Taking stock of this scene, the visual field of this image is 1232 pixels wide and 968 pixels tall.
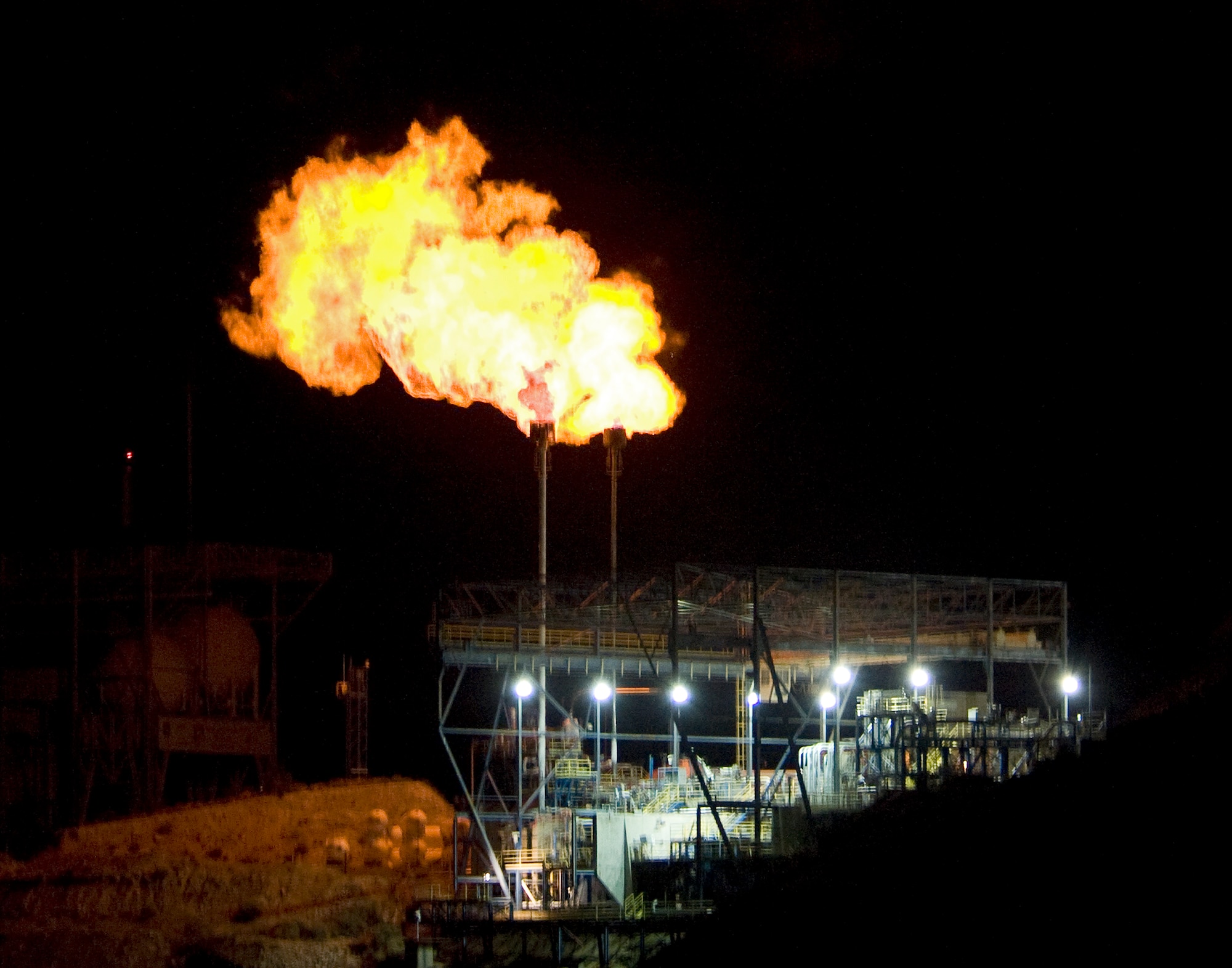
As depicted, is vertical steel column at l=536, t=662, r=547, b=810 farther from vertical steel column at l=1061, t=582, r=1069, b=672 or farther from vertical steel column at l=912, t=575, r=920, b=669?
vertical steel column at l=1061, t=582, r=1069, b=672

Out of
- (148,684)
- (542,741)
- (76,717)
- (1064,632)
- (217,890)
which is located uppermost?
(1064,632)

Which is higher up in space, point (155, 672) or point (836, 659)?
point (155, 672)

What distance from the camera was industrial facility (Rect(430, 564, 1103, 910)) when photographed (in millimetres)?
42156

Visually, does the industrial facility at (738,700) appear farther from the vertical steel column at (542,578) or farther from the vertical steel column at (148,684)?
the vertical steel column at (148,684)

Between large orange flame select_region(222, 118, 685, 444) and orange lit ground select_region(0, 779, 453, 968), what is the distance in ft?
45.7

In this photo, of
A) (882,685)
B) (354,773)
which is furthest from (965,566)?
(354,773)

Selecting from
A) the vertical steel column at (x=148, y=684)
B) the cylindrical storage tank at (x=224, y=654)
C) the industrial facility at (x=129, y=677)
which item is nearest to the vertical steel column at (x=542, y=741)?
the vertical steel column at (x=148, y=684)

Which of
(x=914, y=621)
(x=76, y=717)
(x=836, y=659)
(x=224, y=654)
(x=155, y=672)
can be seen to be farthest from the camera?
(x=224, y=654)

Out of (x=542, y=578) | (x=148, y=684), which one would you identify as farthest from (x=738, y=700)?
(x=148, y=684)

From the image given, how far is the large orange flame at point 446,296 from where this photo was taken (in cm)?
4838

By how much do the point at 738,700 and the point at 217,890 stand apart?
16.8 meters

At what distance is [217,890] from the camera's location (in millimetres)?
47125

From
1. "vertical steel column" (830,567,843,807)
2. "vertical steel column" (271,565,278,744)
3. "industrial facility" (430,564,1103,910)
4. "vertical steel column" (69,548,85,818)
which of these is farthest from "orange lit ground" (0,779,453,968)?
"vertical steel column" (830,567,843,807)

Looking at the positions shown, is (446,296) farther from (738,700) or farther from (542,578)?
(738,700)
